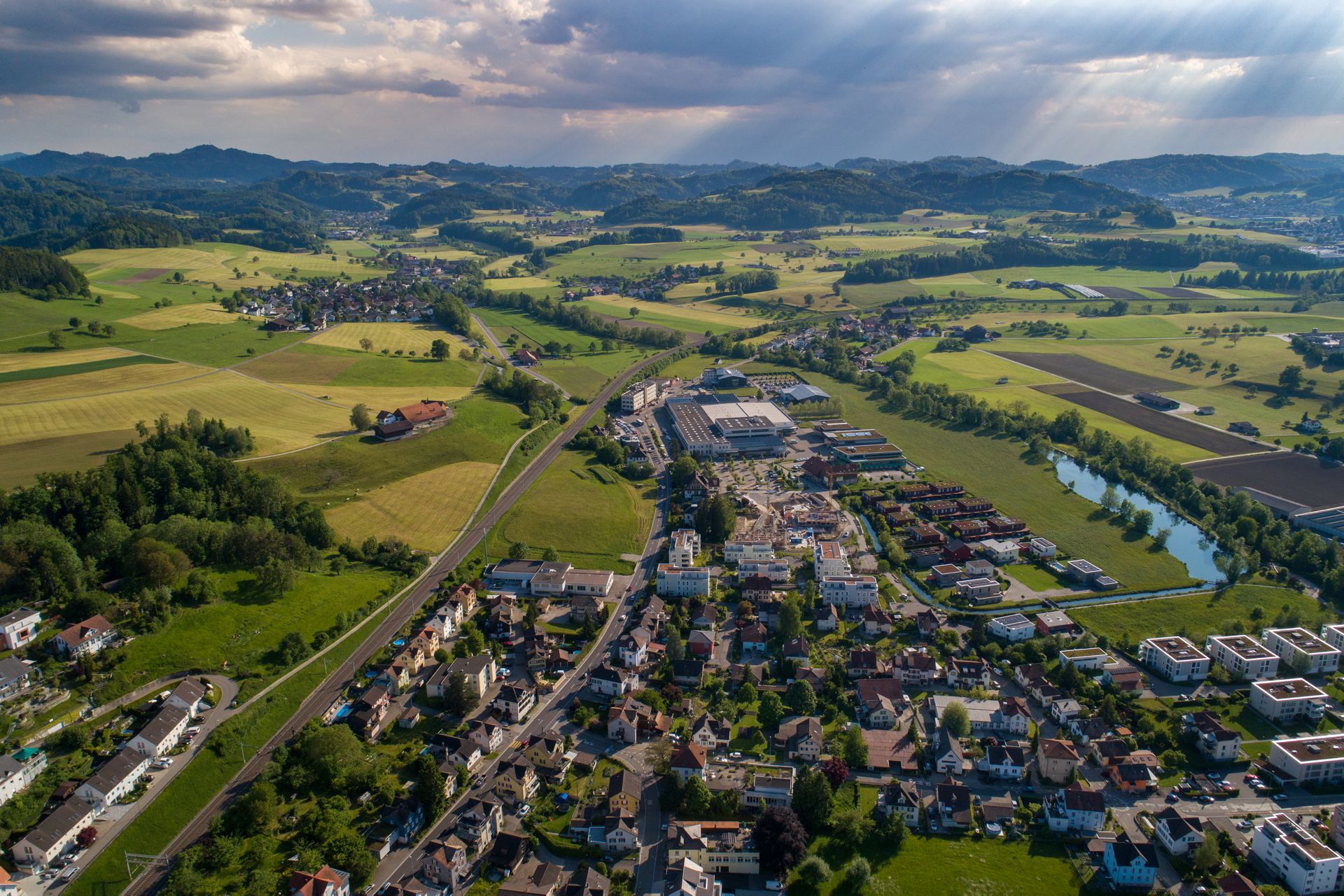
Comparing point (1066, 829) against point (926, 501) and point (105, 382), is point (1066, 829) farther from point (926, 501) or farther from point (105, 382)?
point (105, 382)

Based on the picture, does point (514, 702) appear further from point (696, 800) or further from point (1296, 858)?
point (1296, 858)

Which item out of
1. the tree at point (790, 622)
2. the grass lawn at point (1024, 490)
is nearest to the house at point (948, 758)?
the tree at point (790, 622)

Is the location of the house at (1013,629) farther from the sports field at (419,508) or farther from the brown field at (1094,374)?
the brown field at (1094,374)

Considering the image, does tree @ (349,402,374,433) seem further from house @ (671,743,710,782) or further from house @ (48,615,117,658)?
house @ (671,743,710,782)

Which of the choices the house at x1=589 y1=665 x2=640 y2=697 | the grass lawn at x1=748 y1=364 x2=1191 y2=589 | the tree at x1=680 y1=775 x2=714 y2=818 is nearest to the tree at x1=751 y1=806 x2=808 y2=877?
the tree at x1=680 y1=775 x2=714 y2=818

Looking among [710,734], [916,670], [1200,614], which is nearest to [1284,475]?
[1200,614]
